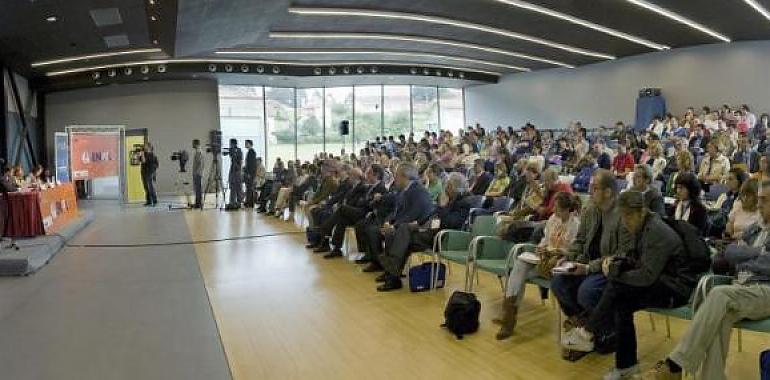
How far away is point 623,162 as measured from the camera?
9344 mm

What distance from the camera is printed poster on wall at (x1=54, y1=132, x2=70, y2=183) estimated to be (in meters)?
15.2

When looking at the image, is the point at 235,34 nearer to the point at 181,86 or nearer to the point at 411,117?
the point at 181,86

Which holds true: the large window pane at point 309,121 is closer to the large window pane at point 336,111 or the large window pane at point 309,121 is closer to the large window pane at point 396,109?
the large window pane at point 336,111

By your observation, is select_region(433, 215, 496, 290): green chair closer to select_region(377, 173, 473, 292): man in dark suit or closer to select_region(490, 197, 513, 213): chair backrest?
select_region(377, 173, 473, 292): man in dark suit

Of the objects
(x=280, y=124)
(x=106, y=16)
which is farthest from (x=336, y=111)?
(x=106, y=16)

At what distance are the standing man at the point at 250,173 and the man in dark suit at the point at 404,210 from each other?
7.54 meters

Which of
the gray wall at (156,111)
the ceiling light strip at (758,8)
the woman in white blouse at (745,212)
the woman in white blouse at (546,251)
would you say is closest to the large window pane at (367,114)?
the gray wall at (156,111)

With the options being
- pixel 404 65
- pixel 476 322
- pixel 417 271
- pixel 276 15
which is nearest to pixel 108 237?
pixel 276 15

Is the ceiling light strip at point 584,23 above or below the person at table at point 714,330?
above

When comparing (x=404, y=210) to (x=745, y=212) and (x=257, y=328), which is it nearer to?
(x=257, y=328)

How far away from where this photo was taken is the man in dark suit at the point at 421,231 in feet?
18.4

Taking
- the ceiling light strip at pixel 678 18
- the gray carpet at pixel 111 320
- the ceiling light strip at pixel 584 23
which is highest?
the ceiling light strip at pixel 584 23

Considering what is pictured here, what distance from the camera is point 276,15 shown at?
11.0m

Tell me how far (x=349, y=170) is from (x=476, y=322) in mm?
4504
